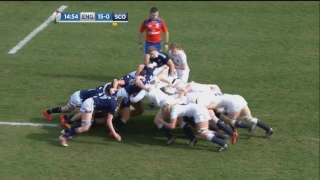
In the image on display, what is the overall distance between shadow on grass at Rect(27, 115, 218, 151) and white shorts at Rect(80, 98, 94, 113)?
715 mm

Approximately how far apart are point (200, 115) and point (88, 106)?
7.50 feet

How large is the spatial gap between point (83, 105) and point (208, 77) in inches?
185

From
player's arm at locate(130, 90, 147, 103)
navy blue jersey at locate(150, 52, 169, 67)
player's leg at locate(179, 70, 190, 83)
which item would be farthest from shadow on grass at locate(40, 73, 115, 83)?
player's arm at locate(130, 90, 147, 103)

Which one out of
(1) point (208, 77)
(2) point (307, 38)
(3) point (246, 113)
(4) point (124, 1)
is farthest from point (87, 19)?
(3) point (246, 113)

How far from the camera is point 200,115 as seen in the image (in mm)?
12242

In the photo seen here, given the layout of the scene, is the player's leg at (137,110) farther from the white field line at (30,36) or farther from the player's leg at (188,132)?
the white field line at (30,36)

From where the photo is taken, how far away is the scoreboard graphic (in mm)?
19266

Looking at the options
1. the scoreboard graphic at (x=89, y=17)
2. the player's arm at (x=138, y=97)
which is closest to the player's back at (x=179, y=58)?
the player's arm at (x=138, y=97)

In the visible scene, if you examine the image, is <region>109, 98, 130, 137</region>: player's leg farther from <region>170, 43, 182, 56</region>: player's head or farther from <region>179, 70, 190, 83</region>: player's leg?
<region>179, 70, 190, 83</region>: player's leg

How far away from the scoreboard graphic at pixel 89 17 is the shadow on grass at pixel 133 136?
20.7 ft

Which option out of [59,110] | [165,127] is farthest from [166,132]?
[59,110]

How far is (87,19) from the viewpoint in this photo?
19625 mm

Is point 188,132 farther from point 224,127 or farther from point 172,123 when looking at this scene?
point 224,127

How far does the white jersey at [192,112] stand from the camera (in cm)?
1226
